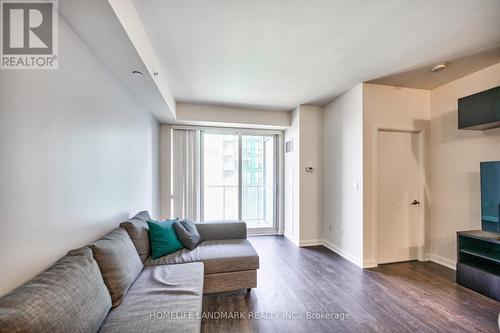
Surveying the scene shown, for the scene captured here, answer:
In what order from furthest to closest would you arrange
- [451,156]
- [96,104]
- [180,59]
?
→ [451,156] → [180,59] → [96,104]

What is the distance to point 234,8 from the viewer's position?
5.40 ft

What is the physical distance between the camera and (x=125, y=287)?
4.89ft

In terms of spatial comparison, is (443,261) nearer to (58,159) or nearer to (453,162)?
(453,162)

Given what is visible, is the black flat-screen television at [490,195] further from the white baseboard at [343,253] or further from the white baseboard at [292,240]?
the white baseboard at [292,240]

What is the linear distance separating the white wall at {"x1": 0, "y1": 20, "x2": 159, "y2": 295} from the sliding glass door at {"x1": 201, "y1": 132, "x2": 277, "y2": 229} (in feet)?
7.47

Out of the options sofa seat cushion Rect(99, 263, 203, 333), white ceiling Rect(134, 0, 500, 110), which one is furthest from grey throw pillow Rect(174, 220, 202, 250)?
white ceiling Rect(134, 0, 500, 110)

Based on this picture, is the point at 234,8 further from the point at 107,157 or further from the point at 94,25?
the point at 107,157

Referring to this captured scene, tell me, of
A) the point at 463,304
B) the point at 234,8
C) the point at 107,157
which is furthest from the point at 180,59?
the point at 463,304

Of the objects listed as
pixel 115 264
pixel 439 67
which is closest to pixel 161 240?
pixel 115 264

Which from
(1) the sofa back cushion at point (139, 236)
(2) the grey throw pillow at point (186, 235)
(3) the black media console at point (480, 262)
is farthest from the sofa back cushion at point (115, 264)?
(3) the black media console at point (480, 262)

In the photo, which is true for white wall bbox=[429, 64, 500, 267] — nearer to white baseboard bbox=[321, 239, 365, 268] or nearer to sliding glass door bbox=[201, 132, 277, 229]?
white baseboard bbox=[321, 239, 365, 268]

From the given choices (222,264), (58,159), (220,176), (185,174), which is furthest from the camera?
(220,176)

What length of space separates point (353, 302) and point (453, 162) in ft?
7.97

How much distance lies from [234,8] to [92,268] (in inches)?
81.6
